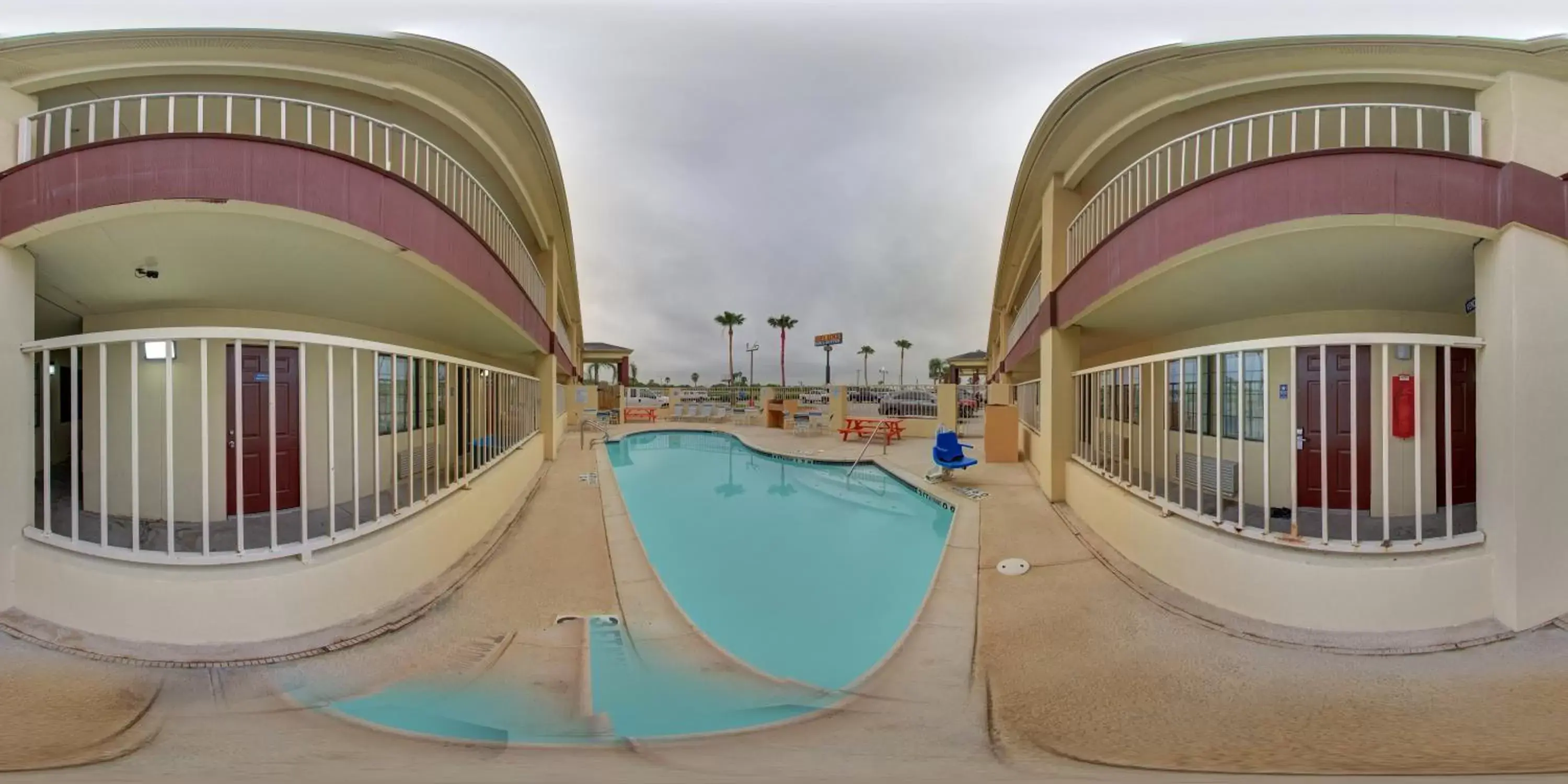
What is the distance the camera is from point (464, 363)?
571 cm

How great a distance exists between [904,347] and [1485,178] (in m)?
63.1

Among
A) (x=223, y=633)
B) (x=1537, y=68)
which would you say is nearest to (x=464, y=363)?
(x=223, y=633)

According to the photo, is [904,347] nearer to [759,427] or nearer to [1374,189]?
[759,427]

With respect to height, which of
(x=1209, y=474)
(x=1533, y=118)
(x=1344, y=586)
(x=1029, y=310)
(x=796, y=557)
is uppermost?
(x=1533, y=118)

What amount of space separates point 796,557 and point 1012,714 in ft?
11.5

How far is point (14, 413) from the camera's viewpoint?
11.6 feet

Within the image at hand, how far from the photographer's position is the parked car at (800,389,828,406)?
20500 mm

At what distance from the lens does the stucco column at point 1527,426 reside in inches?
128

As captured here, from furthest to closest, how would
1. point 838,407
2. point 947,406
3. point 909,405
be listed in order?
1. point 838,407
2. point 909,405
3. point 947,406

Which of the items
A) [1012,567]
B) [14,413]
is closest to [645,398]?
[14,413]

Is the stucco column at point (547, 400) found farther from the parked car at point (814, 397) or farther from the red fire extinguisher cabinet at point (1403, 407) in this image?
the red fire extinguisher cabinet at point (1403, 407)

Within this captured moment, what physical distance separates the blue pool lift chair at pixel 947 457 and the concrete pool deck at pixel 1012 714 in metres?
4.89

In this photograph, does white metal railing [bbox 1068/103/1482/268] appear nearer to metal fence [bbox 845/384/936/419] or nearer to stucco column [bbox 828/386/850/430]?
metal fence [bbox 845/384/936/419]

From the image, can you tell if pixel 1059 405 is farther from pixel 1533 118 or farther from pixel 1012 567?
pixel 1533 118
